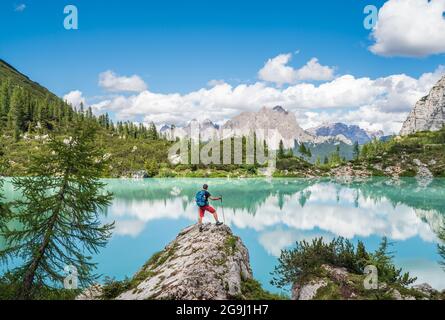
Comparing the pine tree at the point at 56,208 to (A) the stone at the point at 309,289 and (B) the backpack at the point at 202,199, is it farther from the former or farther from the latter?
(A) the stone at the point at 309,289

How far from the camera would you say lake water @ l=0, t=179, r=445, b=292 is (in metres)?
32.6

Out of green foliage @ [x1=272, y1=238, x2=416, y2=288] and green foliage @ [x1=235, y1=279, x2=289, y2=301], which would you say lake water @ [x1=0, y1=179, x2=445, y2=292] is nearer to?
green foliage @ [x1=272, y1=238, x2=416, y2=288]

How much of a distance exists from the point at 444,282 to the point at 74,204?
27.8m

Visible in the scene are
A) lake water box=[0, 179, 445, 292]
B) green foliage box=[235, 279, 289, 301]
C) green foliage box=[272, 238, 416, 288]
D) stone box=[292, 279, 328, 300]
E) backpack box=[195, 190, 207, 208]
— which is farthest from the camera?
lake water box=[0, 179, 445, 292]

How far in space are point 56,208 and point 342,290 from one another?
1263 cm

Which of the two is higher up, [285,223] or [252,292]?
[252,292]

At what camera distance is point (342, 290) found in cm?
1473

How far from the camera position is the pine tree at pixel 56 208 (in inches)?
580

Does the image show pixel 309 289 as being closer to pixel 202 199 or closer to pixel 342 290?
pixel 342 290

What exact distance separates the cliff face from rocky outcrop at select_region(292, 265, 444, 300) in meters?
3.70

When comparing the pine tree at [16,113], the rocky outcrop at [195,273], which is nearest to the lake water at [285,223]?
the rocky outcrop at [195,273]

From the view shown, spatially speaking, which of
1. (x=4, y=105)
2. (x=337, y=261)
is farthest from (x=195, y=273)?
(x=4, y=105)

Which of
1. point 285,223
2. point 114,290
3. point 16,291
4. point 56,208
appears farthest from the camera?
point 285,223

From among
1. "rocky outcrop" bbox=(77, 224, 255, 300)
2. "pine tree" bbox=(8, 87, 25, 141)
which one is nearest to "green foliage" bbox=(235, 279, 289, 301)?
"rocky outcrop" bbox=(77, 224, 255, 300)
